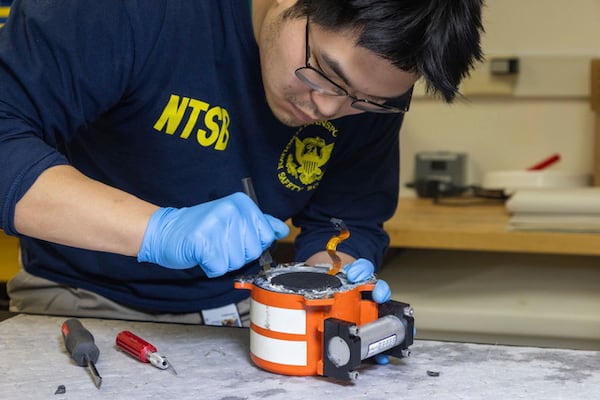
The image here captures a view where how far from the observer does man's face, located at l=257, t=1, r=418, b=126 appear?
947mm

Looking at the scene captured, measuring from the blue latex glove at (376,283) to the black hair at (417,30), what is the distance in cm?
23

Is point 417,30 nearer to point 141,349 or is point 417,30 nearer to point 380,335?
point 380,335

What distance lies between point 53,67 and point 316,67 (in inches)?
12.6

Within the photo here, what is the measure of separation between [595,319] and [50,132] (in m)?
1.18

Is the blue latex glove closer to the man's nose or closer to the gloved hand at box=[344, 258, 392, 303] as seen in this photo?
the gloved hand at box=[344, 258, 392, 303]

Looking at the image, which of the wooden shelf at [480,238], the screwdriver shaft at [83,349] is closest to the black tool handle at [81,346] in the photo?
the screwdriver shaft at [83,349]

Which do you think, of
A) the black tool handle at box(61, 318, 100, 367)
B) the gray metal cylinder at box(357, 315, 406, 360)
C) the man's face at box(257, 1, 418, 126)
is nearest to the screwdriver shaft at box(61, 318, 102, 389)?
the black tool handle at box(61, 318, 100, 367)

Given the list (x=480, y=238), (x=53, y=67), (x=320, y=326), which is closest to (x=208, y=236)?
(x=320, y=326)

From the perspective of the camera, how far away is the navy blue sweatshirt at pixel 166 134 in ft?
3.14

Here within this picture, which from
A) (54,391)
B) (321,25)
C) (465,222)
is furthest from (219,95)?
(465,222)

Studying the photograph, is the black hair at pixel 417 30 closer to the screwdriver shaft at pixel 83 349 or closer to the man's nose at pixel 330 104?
the man's nose at pixel 330 104

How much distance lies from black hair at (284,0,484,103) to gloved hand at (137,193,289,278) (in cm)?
24

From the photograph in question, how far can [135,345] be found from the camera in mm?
937

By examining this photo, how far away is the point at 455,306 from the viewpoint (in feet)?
5.73
